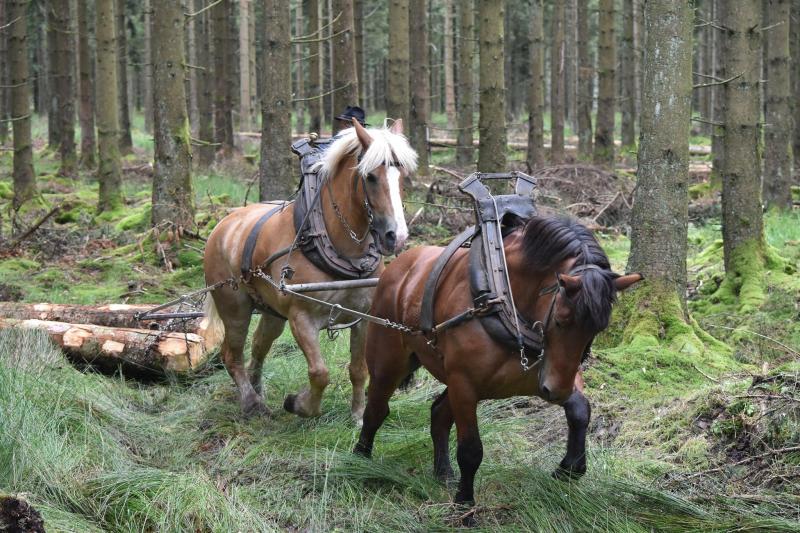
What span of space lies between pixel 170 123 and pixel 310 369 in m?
7.67

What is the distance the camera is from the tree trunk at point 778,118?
1539 cm

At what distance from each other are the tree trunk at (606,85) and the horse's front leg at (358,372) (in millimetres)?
16246

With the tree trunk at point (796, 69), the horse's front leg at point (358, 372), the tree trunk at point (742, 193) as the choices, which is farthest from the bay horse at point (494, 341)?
the tree trunk at point (796, 69)

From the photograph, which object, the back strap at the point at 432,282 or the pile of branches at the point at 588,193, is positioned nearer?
the back strap at the point at 432,282

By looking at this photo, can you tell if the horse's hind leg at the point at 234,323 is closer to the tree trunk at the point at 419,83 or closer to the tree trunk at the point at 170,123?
the tree trunk at the point at 170,123

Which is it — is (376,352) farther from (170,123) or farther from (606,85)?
(606,85)

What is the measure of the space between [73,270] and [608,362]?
8116 mm

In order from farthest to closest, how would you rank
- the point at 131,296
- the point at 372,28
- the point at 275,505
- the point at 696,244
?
the point at 372,28, the point at 696,244, the point at 131,296, the point at 275,505

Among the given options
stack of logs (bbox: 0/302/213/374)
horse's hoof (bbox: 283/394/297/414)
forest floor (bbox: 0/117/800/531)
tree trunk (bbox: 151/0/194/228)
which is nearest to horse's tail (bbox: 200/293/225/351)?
stack of logs (bbox: 0/302/213/374)

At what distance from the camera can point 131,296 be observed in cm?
1108

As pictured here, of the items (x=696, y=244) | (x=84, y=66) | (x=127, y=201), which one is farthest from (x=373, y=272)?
(x=84, y=66)

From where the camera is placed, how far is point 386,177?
6.20 meters

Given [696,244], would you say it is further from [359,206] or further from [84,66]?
[84,66]

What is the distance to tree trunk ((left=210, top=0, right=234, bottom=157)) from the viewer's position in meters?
23.8
